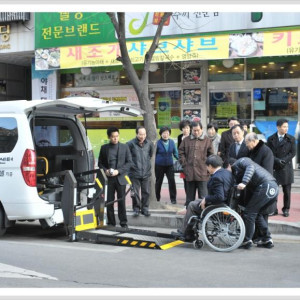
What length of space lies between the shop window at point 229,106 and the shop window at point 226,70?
1.44ft

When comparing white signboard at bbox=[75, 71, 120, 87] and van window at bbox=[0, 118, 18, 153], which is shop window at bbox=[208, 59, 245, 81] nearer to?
white signboard at bbox=[75, 71, 120, 87]

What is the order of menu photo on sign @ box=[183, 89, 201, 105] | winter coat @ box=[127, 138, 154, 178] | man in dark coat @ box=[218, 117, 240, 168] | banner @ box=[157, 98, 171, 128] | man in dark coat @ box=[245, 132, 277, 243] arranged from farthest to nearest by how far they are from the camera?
banner @ box=[157, 98, 171, 128], menu photo on sign @ box=[183, 89, 201, 105], man in dark coat @ box=[218, 117, 240, 168], winter coat @ box=[127, 138, 154, 178], man in dark coat @ box=[245, 132, 277, 243]

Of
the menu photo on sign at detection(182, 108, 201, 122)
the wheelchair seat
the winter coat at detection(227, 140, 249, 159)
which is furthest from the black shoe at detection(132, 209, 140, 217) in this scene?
the menu photo on sign at detection(182, 108, 201, 122)

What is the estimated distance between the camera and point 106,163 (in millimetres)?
8852

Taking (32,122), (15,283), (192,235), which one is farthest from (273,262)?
(32,122)

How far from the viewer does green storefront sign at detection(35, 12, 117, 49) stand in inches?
619

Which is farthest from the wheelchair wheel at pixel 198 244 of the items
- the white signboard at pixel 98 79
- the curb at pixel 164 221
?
the white signboard at pixel 98 79

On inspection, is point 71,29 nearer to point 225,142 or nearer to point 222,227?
point 225,142

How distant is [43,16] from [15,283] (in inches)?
491

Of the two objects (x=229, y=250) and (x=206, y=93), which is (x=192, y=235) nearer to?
(x=229, y=250)

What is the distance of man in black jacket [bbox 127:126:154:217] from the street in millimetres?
1861

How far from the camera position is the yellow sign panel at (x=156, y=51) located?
14.3 metres

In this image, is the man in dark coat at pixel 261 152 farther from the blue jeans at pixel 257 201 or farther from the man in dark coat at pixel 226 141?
the man in dark coat at pixel 226 141

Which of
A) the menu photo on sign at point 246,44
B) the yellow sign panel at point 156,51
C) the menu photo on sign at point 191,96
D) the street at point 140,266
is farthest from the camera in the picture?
the menu photo on sign at point 191,96
